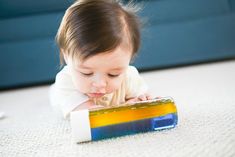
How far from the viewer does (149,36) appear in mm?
1334

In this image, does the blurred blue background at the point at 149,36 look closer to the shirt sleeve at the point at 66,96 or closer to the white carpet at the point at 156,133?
the white carpet at the point at 156,133

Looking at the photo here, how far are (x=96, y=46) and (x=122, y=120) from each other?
0.52 feet

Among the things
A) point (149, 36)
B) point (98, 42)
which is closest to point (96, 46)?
point (98, 42)

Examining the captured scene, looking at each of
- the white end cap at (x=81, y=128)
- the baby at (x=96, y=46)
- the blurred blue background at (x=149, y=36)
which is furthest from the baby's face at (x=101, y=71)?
the blurred blue background at (x=149, y=36)

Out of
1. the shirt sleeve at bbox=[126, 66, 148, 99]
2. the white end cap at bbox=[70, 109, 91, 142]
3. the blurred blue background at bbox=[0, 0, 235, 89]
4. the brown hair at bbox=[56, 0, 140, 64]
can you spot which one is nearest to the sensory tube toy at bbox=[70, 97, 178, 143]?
the white end cap at bbox=[70, 109, 91, 142]

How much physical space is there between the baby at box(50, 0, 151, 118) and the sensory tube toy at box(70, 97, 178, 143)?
9 centimetres

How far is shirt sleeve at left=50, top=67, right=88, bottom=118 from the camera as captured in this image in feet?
2.62

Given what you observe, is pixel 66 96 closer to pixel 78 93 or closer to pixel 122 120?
pixel 78 93

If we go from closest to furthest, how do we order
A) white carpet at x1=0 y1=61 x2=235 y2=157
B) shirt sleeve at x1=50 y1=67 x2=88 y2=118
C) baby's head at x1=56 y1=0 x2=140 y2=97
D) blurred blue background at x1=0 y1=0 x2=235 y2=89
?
white carpet at x1=0 y1=61 x2=235 y2=157 < baby's head at x1=56 y1=0 x2=140 y2=97 < shirt sleeve at x1=50 y1=67 x2=88 y2=118 < blurred blue background at x1=0 y1=0 x2=235 y2=89

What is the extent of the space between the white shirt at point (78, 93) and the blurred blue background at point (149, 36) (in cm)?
39

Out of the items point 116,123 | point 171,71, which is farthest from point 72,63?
point 171,71

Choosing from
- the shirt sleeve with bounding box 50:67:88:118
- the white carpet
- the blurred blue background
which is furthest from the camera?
the blurred blue background

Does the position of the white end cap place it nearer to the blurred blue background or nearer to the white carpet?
the white carpet

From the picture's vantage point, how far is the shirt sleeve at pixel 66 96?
800 millimetres
